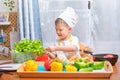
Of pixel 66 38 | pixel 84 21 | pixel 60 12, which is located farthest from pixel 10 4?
pixel 66 38

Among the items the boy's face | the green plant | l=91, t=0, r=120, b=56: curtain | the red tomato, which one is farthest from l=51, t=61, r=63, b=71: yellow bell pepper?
the green plant

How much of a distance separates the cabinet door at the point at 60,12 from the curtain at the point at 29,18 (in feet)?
0.37

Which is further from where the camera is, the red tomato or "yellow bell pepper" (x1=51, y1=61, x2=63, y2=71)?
the red tomato

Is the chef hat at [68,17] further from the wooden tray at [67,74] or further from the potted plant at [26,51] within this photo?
the wooden tray at [67,74]

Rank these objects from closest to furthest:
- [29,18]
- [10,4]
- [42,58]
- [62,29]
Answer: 1. [42,58]
2. [62,29]
3. [29,18]
4. [10,4]

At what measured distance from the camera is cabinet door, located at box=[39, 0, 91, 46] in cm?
303

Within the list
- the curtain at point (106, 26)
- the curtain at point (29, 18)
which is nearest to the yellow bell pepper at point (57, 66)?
the curtain at point (29, 18)

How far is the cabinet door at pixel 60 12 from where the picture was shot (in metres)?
3.03

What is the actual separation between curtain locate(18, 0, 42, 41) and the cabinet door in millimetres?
112

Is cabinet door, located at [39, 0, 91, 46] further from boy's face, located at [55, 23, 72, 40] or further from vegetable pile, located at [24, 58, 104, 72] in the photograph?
vegetable pile, located at [24, 58, 104, 72]

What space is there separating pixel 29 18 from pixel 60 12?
1.24 feet

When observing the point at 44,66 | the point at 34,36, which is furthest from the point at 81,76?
the point at 34,36

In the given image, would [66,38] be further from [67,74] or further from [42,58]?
[67,74]

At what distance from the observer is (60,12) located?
3.05 meters
